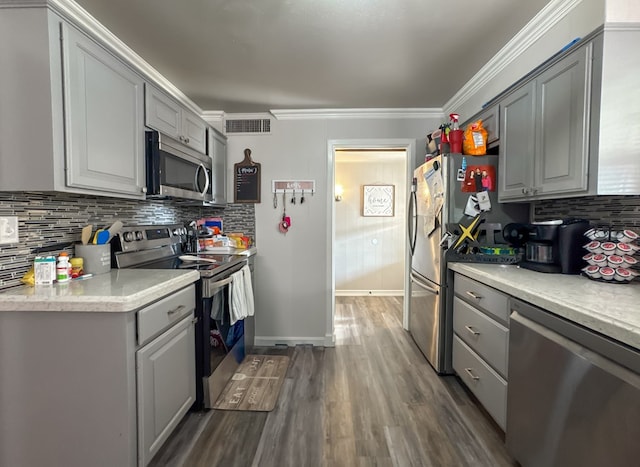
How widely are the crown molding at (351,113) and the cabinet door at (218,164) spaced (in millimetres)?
589

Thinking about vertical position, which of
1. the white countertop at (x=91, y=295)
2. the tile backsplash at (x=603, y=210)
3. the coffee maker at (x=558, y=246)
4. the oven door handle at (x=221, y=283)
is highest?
the tile backsplash at (x=603, y=210)

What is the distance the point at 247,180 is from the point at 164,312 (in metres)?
1.81

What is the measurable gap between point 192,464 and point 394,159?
433cm

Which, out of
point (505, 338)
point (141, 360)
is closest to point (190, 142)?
point (141, 360)

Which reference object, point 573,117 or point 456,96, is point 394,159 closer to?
point 456,96

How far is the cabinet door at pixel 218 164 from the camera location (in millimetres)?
2711

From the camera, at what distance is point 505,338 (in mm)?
1535

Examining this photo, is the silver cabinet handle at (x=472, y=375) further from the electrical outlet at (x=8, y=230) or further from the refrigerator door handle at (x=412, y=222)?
the electrical outlet at (x=8, y=230)

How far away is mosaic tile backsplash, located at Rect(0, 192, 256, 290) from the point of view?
1.36 meters

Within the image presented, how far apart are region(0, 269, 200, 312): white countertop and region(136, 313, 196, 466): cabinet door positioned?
237mm

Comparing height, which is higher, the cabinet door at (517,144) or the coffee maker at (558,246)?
the cabinet door at (517,144)

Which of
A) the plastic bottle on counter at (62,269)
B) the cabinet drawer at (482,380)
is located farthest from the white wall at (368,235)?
the plastic bottle on counter at (62,269)

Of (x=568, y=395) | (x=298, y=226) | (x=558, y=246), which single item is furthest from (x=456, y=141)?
(x=568, y=395)

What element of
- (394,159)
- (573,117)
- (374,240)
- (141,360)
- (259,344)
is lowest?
(259,344)
